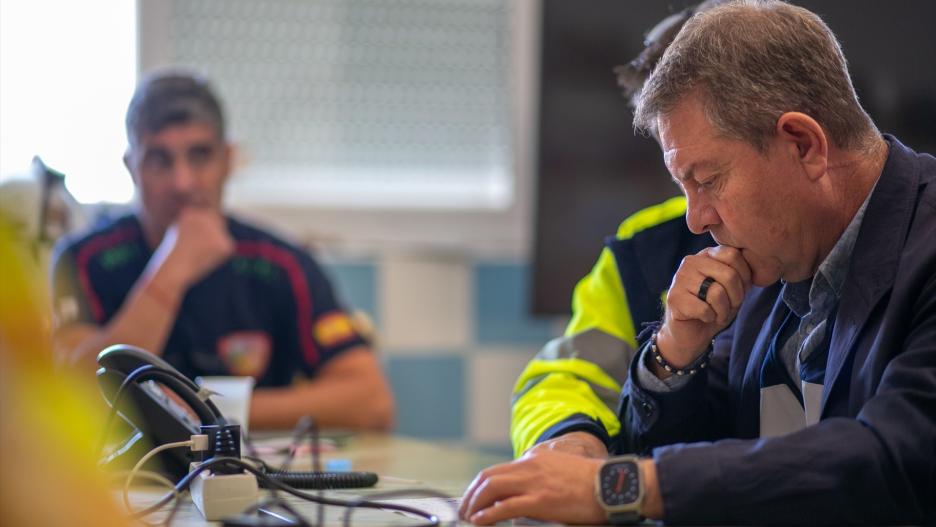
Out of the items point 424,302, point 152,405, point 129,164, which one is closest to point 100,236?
point 129,164

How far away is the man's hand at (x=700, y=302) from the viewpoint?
1381 mm

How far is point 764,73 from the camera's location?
1244 millimetres

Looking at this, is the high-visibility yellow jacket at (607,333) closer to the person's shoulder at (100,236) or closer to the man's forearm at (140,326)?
the man's forearm at (140,326)

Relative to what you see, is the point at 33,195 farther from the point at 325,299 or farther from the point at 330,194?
the point at 330,194

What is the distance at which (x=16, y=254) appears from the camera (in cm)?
58

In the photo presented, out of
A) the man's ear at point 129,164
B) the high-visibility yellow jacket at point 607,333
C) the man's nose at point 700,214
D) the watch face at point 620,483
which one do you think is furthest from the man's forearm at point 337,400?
the watch face at point 620,483

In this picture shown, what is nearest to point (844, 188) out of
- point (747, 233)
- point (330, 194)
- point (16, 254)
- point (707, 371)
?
point (747, 233)

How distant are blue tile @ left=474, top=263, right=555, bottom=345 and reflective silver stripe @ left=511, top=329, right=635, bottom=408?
1.60 meters

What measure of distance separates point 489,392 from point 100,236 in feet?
4.00

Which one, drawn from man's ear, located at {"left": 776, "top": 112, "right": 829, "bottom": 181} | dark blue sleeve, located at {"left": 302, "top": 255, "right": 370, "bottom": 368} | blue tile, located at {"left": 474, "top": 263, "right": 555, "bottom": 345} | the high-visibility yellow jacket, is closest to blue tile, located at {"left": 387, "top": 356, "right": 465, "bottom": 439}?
blue tile, located at {"left": 474, "top": 263, "right": 555, "bottom": 345}

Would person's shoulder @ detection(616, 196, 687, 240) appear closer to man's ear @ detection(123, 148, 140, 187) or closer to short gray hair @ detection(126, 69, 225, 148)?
short gray hair @ detection(126, 69, 225, 148)

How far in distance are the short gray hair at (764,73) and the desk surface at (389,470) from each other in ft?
1.90

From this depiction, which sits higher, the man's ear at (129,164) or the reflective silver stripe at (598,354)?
the man's ear at (129,164)

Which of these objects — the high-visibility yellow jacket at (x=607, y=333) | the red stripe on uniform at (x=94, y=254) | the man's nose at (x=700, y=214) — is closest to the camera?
the man's nose at (x=700, y=214)
